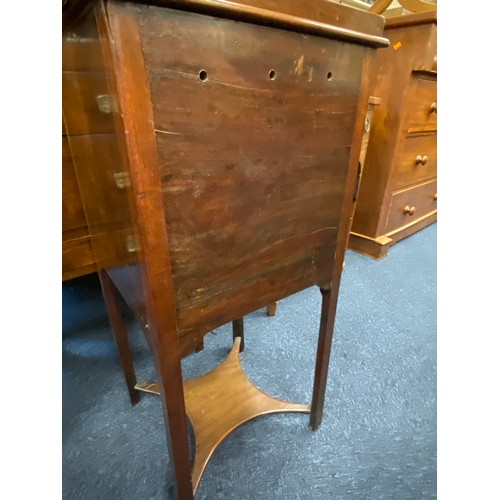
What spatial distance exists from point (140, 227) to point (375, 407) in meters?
0.95

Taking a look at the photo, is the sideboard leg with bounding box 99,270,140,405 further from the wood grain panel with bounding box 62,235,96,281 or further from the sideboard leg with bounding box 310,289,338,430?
the sideboard leg with bounding box 310,289,338,430

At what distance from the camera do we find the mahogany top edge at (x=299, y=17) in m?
0.39

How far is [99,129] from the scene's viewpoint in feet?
1.71

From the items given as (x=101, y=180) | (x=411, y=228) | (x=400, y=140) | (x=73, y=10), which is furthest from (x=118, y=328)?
(x=411, y=228)

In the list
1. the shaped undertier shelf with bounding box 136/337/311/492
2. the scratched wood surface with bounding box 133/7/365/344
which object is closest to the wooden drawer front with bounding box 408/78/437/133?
the scratched wood surface with bounding box 133/7/365/344

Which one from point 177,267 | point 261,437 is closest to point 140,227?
point 177,267

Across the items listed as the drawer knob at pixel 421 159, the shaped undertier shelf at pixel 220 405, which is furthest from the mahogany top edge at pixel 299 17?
the drawer knob at pixel 421 159

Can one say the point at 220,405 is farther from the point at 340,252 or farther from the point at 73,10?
the point at 73,10

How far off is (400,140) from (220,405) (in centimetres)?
151

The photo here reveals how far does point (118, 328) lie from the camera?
0.95 metres

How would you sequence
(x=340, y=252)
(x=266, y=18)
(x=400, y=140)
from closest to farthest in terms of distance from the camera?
(x=266, y=18) → (x=340, y=252) → (x=400, y=140)

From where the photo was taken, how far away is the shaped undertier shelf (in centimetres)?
91

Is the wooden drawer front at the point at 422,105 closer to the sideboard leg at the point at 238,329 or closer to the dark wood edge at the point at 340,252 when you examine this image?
the dark wood edge at the point at 340,252

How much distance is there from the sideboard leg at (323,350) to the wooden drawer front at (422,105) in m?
1.34
